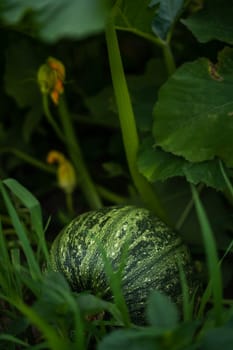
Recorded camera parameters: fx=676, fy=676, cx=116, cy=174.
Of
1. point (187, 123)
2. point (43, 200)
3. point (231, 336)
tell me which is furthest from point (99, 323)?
point (43, 200)

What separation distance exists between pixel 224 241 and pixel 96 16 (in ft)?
2.87

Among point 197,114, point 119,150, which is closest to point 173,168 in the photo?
point 197,114

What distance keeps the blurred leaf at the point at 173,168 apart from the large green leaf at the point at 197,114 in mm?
27

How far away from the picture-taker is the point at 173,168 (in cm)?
146

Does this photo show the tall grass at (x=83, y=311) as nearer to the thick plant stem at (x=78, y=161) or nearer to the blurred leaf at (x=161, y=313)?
the blurred leaf at (x=161, y=313)

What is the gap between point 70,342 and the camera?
122 cm

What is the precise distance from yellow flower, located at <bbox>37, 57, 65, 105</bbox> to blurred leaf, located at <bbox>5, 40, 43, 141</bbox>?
255 millimetres

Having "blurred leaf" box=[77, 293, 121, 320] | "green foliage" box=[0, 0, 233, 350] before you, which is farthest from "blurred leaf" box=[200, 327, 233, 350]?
"blurred leaf" box=[77, 293, 121, 320]

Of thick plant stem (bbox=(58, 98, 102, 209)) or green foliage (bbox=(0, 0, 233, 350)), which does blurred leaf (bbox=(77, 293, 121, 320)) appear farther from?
thick plant stem (bbox=(58, 98, 102, 209))

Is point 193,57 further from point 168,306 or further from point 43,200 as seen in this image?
point 168,306

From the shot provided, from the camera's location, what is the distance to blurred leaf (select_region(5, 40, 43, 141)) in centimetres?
201

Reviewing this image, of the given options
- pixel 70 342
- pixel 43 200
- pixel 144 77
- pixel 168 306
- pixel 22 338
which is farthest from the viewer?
pixel 43 200

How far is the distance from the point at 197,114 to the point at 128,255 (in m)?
0.33

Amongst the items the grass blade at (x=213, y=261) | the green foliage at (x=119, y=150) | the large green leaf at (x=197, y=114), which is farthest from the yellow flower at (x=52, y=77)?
the grass blade at (x=213, y=261)
